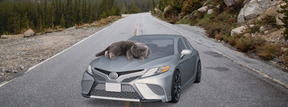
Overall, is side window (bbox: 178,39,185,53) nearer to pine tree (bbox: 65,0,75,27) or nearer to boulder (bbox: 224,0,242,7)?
boulder (bbox: 224,0,242,7)

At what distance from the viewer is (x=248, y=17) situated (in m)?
18.9

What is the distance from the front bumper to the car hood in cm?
16

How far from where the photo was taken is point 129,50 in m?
4.82

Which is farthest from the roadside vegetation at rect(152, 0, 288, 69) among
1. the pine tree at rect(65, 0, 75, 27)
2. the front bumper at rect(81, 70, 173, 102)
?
the pine tree at rect(65, 0, 75, 27)

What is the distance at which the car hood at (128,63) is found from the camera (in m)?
4.32

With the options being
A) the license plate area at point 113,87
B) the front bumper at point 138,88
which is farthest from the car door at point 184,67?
the license plate area at point 113,87

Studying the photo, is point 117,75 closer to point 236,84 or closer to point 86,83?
point 86,83

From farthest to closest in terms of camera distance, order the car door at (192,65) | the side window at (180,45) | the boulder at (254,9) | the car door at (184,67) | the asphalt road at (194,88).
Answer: the boulder at (254,9) → the car door at (192,65) → the side window at (180,45) → the car door at (184,67) → the asphalt road at (194,88)

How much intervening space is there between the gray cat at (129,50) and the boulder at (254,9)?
15.9m

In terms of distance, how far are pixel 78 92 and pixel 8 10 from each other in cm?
14375

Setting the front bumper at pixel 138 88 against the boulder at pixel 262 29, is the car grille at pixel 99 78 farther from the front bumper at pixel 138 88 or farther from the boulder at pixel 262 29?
the boulder at pixel 262 29

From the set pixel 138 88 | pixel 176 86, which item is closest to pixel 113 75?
pixel 138 88

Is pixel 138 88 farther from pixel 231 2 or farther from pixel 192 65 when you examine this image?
pixel 231 2

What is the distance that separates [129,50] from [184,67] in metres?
1.28
